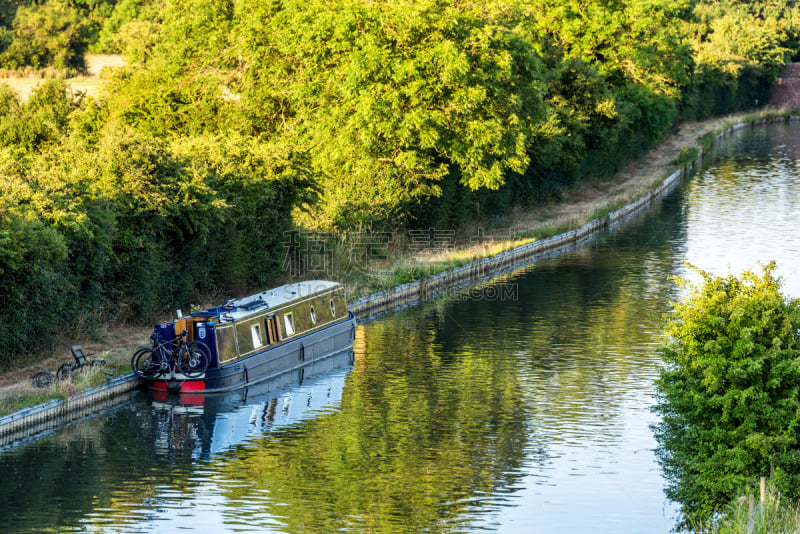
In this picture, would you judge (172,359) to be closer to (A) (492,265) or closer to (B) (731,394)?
(B) (731,394)

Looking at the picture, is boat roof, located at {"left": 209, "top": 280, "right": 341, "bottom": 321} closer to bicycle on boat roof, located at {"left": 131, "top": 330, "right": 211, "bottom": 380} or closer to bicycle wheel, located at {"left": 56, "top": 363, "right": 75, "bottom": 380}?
bicycle on boat roof, located at {"left": 131, "top": 330, "right": 211, "bottom": 380}

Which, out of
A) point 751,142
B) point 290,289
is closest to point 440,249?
point 290,289

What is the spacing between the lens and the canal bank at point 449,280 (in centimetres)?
2286

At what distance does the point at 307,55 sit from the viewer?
43.4 m

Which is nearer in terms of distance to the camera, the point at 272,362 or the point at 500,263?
the point at 272,362

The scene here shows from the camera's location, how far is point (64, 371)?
80.3 feet

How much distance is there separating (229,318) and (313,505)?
332 inches

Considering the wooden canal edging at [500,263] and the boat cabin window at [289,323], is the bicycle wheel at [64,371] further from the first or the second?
the wooden canal edging at [500,263]

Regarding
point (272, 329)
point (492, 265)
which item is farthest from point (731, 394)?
point (492, 265)

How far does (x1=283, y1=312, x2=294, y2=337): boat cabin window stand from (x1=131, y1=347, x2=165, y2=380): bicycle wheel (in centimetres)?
395

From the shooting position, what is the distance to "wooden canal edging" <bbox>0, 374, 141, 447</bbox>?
22.1m

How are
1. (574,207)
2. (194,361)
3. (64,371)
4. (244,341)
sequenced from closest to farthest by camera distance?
(64,371)
(194,361)
(244,341)
(574,207)

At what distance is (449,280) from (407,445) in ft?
61.8

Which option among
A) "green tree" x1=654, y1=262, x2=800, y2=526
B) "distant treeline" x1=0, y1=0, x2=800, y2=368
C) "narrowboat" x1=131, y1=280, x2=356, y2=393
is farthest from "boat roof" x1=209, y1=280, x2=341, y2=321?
"green tree" x1=654, y1=262, x2=800, y2=526
